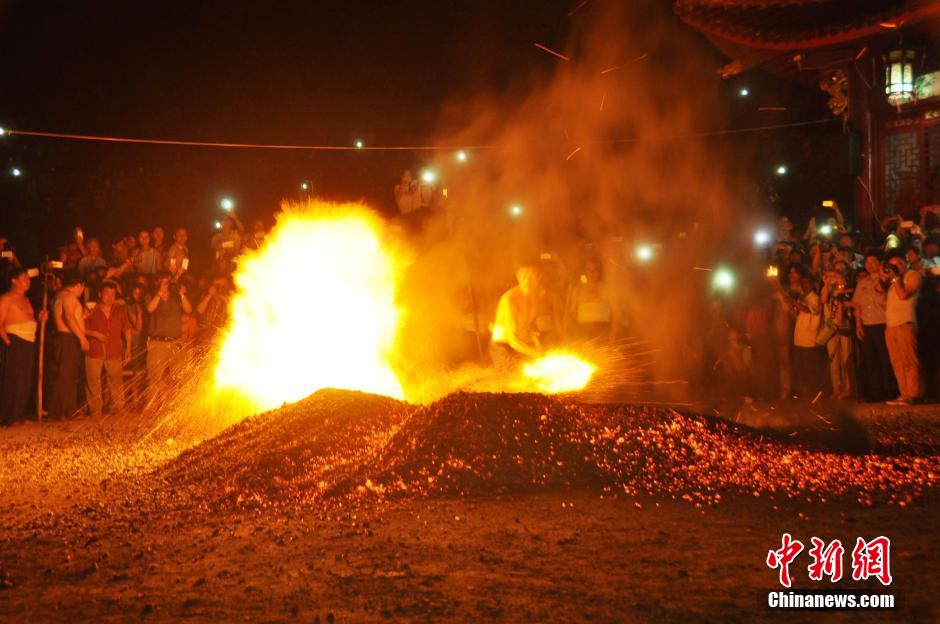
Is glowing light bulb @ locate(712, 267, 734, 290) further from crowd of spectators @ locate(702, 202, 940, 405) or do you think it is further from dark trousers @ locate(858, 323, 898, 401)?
dark trousers @ locate(858, 323, 898, 401)

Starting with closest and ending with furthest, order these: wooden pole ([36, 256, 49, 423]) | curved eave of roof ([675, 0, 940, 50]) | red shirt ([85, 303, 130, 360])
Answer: wooden pole ([36, 256, 49, 423]), red shirt ([85, 303, 130, 360]), curved eave of roof ([675, 0, 940, 50])

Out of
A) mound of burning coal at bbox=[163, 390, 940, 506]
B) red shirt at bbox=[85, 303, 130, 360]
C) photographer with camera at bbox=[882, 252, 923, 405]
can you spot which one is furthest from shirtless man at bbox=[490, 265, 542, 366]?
red shirt at bbox=[85, 303, 130, 360]

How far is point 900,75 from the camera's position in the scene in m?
13.6

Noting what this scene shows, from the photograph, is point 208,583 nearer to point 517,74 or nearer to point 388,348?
point 388,348

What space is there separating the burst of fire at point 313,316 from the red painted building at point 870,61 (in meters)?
7.28

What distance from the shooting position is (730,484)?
6.61 m

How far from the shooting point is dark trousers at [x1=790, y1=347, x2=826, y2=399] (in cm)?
1172

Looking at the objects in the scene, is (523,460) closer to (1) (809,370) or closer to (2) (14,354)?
(1) (809,370)

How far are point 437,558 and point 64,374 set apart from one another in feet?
29.4

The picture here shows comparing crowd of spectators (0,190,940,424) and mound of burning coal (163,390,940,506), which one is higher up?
crowd of spectators (0,190,940,424)

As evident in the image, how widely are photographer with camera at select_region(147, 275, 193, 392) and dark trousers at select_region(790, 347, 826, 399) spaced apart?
29.7 ft

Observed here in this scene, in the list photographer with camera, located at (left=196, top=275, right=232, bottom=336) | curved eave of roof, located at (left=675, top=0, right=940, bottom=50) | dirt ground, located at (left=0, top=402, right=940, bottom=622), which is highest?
curved eave of roof, located at (left=675, top=0, right=940, bottom=50)

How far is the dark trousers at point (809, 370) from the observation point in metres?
11.7

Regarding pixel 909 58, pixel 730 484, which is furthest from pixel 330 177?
pixel 730 484
